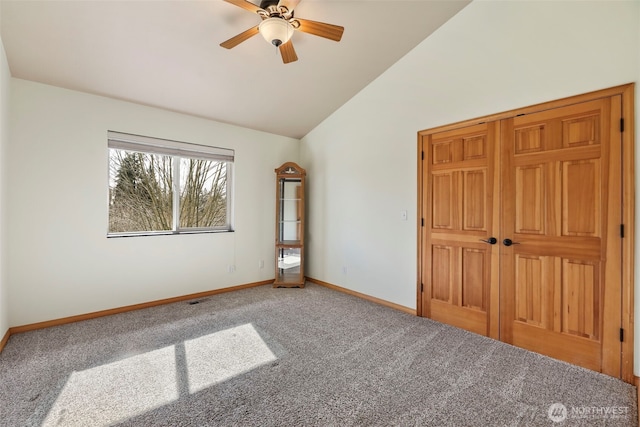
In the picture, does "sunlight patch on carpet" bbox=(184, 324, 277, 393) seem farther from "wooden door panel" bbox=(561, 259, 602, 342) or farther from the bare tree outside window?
"wooden door panel" bbox=(561, 259, 602, 342)

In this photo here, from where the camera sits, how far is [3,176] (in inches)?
95.7

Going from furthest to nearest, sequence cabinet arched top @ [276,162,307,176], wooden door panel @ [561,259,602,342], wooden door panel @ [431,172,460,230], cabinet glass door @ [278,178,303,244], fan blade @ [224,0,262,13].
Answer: cabinet glass door @ [278,178,303,244] < cabinet arched top @ [276,162,307,176] < wooden door panel @ [431,172,460,230] < wooden door panel @ [561,259,602,342] < fan blade @ [224,0,262,13]

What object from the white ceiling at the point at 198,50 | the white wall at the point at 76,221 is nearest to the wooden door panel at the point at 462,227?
the white ceiling at the point at 198,50

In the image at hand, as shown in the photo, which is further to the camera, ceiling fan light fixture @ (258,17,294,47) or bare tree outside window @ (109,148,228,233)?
bare tree outside window @ (109,148,228,233)

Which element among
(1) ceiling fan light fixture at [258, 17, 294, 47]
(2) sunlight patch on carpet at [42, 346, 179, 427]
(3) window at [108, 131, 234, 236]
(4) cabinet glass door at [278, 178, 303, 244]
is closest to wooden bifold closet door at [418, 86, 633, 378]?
(1) ceiling fan light fixture at [258, 17, 294, 47]

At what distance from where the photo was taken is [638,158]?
6.15ft

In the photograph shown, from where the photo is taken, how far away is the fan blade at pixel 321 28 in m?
2.03

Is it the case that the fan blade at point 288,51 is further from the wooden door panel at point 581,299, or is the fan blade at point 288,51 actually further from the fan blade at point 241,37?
the wooden door panel at point 581,299

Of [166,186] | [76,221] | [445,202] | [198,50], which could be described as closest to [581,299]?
Answer: [445,202]

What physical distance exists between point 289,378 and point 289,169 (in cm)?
316

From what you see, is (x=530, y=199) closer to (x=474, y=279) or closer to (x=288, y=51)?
(x=474, y=279)

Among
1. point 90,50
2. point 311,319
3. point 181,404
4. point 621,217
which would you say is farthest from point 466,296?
point 90,50

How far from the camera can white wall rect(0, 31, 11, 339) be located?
7.57 ft

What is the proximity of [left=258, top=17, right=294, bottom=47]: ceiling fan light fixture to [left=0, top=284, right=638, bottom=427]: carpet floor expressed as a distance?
2.48 m
